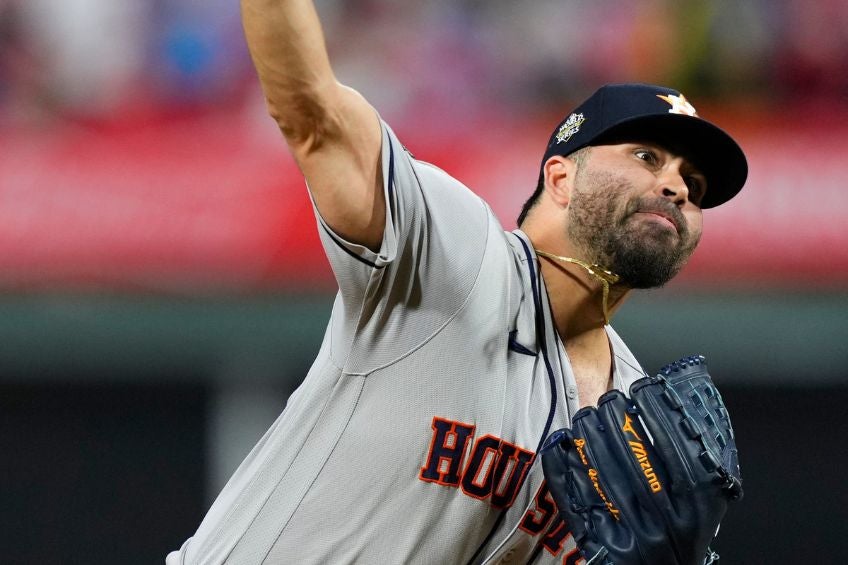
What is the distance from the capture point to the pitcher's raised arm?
142 centimetres

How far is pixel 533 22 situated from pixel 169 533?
2.30 metres

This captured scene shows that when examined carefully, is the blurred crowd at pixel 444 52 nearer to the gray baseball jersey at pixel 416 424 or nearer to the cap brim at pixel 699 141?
the cap brim at pixel 699 141

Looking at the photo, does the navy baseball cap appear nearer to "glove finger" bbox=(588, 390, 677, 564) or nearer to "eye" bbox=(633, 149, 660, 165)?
"eye" bbox=(633, 149, 660, 165)

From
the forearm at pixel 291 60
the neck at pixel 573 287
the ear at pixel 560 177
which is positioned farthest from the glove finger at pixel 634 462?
the forearm at pixel 291 60

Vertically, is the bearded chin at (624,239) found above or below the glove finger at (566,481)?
above

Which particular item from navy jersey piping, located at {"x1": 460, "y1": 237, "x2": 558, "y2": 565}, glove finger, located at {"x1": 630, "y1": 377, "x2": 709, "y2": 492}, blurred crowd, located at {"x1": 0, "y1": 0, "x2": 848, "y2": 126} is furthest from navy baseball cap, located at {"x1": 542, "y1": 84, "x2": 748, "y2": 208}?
blurred crowd, located at {"x1": 0, "y1": 0, "x2": 848, "y2": 126}

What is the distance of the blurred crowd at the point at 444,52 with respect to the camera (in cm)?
417

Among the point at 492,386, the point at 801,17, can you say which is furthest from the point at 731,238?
the point at 492,386

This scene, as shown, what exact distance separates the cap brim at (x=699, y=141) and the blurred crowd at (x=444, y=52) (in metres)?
2.23

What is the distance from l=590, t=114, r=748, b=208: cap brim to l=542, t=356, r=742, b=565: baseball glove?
1.41 feet

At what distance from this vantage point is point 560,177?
1.95 meters

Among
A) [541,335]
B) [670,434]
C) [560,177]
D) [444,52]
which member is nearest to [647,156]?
[560,177]

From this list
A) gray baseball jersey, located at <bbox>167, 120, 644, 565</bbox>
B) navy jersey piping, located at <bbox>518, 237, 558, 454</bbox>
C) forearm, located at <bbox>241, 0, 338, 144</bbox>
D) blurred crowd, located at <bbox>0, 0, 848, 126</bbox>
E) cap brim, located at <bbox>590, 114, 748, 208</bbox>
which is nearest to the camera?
forearm, located at <bbox>241, 0, 338, 144</bbox>

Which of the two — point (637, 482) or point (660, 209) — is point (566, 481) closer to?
point (637, 482)
